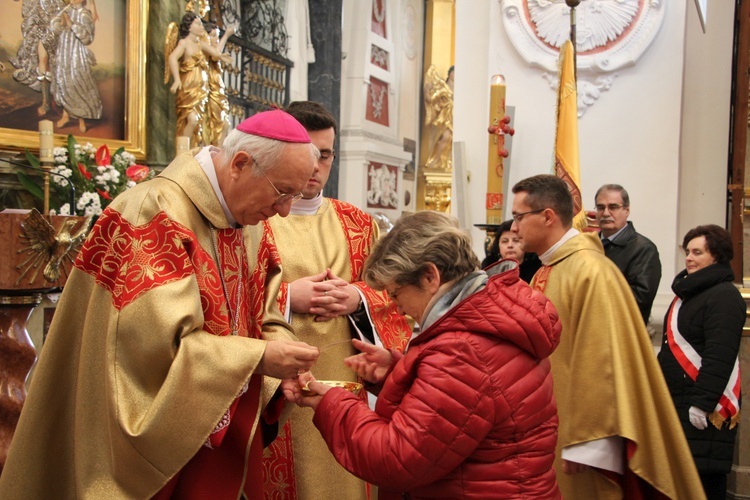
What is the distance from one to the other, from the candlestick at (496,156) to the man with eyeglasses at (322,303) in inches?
113

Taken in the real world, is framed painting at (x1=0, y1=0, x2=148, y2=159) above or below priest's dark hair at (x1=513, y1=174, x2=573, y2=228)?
above

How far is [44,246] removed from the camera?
11.8ft

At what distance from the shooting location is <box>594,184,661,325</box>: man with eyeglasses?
4.85 m

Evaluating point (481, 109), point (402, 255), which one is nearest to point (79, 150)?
point (481, 109)

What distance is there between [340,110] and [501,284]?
9730 mm

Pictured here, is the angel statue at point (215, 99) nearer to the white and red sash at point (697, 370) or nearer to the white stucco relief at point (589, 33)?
the white stucco relief at point (589, 33)

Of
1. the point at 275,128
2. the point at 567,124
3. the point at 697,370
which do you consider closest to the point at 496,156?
the point at 567,124

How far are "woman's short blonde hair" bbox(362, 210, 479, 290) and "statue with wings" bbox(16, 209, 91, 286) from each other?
2.04m

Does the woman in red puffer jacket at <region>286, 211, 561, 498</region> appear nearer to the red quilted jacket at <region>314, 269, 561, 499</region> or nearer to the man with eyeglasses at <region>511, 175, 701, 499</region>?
the red quilted jacket at <region>314, 269, 561, 499</region>

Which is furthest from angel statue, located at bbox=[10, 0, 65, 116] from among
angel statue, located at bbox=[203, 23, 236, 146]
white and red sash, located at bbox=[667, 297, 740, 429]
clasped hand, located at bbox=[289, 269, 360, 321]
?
white and red sash, located at bbox=[667, 297, 740, 429]

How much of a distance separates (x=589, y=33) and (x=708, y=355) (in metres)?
3.45

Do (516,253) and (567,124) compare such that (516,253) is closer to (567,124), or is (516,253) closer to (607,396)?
(567,124)

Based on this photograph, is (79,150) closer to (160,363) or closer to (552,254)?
(552,254)

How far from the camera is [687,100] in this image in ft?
20.8
